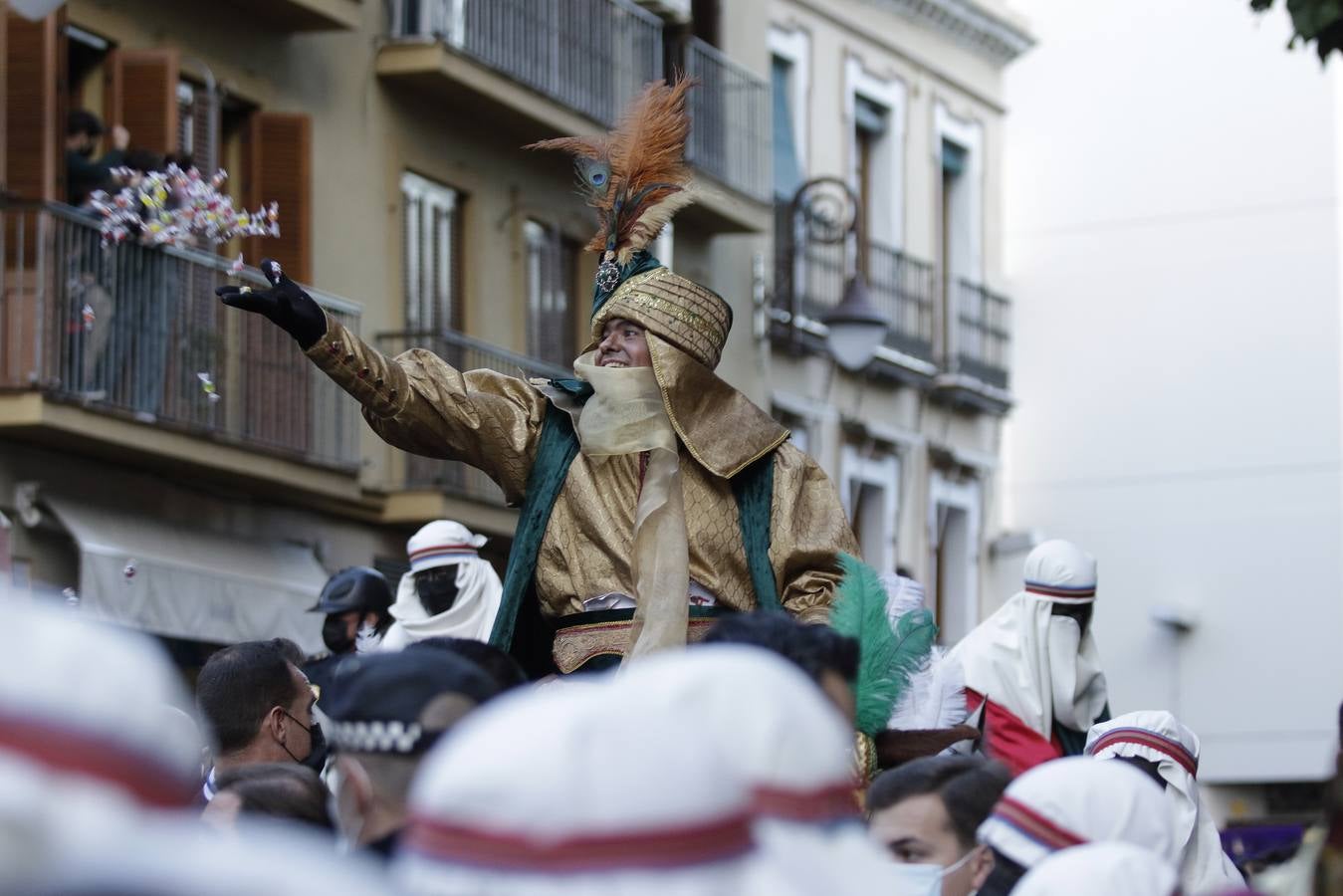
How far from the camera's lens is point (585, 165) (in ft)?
25.1

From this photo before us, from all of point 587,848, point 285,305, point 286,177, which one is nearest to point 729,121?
point 286,177

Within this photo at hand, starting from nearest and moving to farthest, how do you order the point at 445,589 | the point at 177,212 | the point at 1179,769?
the point at 1179,769 < the point at 445,589 < the point at 177,212

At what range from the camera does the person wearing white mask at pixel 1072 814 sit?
4.55 metres

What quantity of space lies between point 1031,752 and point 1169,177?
23999mm

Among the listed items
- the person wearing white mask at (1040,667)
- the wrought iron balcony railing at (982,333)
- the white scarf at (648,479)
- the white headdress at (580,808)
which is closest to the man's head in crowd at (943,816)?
the white scarf at (648,479)

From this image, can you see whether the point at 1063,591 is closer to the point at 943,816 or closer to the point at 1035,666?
the point at 1035,666

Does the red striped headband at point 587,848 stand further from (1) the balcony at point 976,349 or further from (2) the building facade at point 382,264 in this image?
(1) the balcony at point 976,349

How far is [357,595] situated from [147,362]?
7.56m

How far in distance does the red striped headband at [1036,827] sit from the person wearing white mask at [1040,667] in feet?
14.6

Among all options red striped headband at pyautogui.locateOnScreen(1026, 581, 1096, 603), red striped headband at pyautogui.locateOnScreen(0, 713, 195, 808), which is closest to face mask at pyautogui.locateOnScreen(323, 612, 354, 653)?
red striped headband at pyautogui.locateOnScreen(1026, 581, 1096, 603)

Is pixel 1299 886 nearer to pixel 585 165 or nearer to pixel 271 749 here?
pixel 271 749

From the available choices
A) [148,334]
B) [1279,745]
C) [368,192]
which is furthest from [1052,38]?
[148,334]

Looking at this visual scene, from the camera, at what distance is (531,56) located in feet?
73.7

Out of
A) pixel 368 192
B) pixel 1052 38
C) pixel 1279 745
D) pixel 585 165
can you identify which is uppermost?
pixel 1052 38
